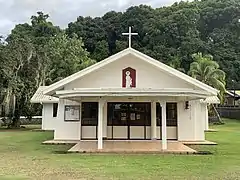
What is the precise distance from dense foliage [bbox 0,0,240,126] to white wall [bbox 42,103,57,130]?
12634 millimetres

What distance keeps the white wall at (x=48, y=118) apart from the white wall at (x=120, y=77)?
8.63 m

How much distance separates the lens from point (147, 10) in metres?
58.4

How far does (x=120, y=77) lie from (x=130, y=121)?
226 centimetres

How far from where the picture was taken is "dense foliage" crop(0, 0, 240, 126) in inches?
1766

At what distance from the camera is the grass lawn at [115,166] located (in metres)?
9.61

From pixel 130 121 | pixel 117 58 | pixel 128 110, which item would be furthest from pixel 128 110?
pixel 117 58

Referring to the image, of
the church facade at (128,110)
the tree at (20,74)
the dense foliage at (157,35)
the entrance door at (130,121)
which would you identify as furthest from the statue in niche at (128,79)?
the dense foliage at (157,35)

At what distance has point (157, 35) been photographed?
2101 inches

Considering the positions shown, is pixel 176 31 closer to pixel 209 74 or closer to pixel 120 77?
pixel 209 74

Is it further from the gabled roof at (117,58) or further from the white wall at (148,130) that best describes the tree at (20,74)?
the gabled roof at (117,58)

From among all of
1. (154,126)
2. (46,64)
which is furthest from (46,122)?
(154,126)

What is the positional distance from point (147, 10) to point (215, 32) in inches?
414

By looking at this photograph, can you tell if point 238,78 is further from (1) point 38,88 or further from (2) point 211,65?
(1) point 38,88

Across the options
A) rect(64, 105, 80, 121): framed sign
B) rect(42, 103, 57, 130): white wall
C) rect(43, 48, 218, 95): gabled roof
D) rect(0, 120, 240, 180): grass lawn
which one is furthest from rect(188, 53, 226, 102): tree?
rect(0, 120, 240, 180): grass lawn
